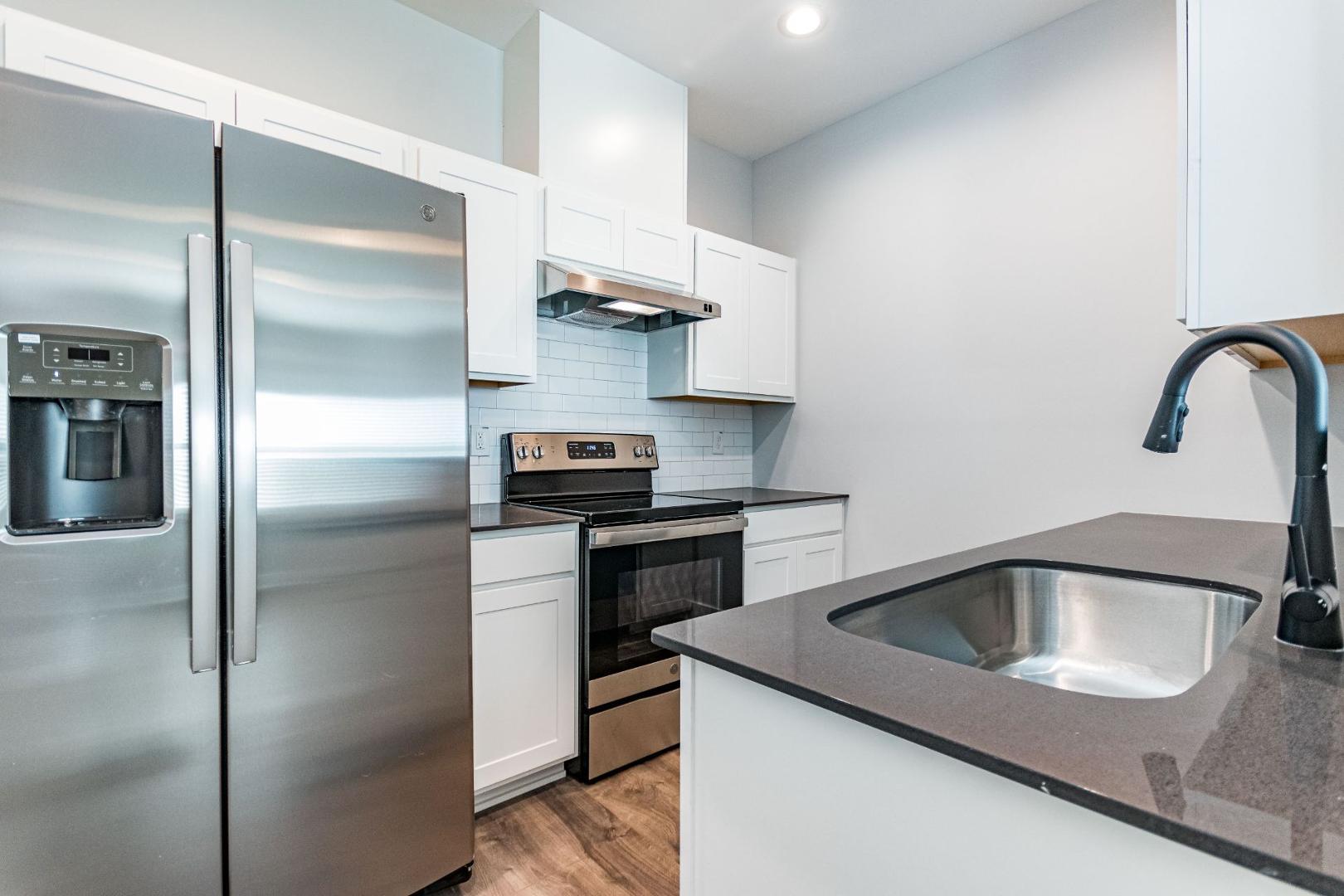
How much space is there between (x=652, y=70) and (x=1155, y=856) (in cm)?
314

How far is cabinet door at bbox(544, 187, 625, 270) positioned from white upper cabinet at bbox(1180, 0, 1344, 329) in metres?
1.92

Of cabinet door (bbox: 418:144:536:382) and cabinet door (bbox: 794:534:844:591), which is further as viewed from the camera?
cabinet door (bbox: 794:534:844:591)

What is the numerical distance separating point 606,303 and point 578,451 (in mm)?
682

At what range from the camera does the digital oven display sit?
2895mm

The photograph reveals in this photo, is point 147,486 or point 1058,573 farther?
point 1058,573

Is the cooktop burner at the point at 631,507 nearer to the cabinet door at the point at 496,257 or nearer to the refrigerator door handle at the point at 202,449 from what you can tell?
the cabinet door at the point at 496,257

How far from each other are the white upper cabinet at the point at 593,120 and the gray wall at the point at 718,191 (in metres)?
0.50

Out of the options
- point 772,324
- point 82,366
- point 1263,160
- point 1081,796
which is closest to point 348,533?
point 82,366

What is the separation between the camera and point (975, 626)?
127 cm

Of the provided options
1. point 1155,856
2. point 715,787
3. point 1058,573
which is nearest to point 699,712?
point 715,787

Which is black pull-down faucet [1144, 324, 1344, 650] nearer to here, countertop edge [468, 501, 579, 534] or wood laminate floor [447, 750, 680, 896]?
wood laminate floor [447, 750, 680, 896]

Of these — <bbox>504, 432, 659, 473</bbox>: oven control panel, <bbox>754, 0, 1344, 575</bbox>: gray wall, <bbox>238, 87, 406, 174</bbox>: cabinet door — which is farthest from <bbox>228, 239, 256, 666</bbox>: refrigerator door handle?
<bbox>754, 0, 1344, 575</bbox>: gray wall

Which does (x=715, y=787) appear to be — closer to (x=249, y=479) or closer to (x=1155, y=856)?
(x=1155, y=856)

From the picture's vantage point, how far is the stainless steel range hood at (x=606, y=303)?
2.39 m
